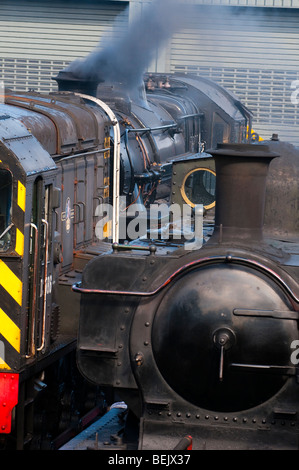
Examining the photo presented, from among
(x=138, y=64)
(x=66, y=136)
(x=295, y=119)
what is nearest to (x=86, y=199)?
(x=66, y=136)

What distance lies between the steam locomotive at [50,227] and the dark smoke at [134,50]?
2.75ft

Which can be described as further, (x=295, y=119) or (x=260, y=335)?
(x=295, y=119)

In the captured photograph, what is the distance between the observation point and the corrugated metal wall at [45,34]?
24625 mm

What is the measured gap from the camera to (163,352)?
5582 millimetres

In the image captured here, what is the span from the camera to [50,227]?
7355mm

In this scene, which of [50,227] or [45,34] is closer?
[50,227]

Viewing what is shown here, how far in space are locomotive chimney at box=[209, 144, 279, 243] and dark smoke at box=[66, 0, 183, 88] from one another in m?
5.78

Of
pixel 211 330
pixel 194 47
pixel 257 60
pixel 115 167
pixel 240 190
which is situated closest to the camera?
pixel 211 330

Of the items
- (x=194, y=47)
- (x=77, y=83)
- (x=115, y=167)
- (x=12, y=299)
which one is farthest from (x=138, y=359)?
(x=194, y=47)

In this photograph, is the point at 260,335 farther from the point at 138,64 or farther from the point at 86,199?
the point at 138,64

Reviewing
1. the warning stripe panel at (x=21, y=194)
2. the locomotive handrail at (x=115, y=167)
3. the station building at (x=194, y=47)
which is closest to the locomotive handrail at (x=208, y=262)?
the warning stripe panel at (x=21, y=194)

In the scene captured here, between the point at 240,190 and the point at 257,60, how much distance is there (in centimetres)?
1868

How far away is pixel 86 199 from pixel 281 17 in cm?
1523

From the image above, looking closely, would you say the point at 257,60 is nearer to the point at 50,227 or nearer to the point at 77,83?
the point at 77,83
